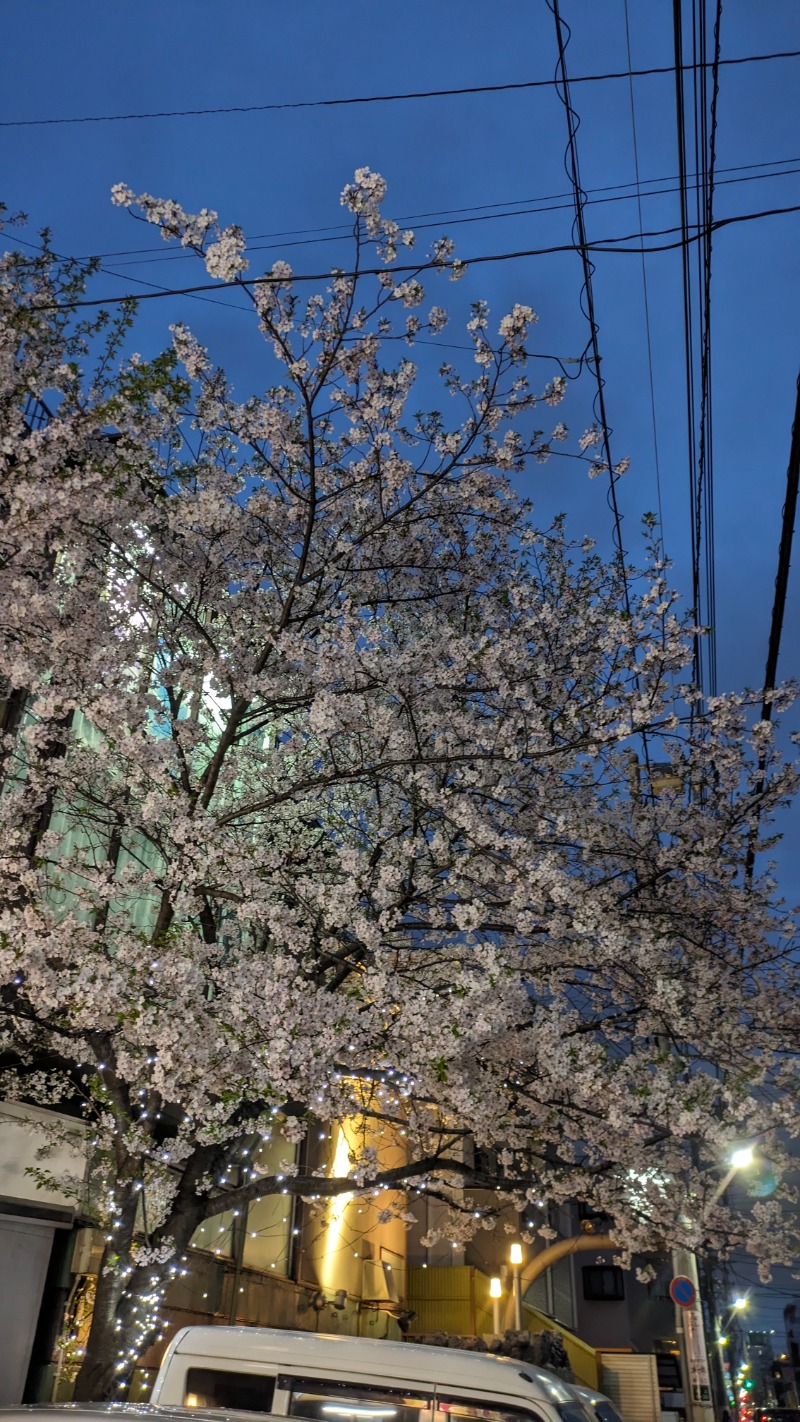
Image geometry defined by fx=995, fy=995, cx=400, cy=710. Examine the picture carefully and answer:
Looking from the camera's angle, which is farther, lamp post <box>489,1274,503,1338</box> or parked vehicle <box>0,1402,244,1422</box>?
lamp post <box>489,1274,503,1338</box>

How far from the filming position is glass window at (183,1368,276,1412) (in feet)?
23.6

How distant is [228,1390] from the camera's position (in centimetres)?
736

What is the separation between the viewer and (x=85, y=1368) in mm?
8258

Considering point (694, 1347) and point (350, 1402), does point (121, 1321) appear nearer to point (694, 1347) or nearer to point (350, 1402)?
point (350, 1402)

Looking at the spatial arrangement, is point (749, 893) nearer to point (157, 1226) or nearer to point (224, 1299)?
point (157, 1226)

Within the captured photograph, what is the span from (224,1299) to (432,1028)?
863cm

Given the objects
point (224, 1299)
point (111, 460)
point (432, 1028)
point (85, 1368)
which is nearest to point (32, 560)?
point (111, 460)

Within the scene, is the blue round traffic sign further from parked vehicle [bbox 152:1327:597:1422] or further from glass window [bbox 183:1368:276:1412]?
glass window [bbox 183:1368:276:1412]

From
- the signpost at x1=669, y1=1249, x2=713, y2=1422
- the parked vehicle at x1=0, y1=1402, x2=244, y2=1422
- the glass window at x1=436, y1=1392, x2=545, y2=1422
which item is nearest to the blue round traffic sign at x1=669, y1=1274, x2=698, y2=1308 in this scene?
the signpost at x1=669, y1=1249, x2=713, y2=1422

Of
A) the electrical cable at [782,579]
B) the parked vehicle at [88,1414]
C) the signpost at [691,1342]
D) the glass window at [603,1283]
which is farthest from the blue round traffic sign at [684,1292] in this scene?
the glass window at [603,1283]

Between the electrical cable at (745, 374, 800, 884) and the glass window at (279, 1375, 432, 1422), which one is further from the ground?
the electrical cable at (745, 374, 800, 884)

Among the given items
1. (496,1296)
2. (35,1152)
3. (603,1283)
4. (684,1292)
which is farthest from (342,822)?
(603,1283)

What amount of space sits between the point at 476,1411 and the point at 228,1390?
76.0 inches

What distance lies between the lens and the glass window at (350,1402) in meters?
6.84
